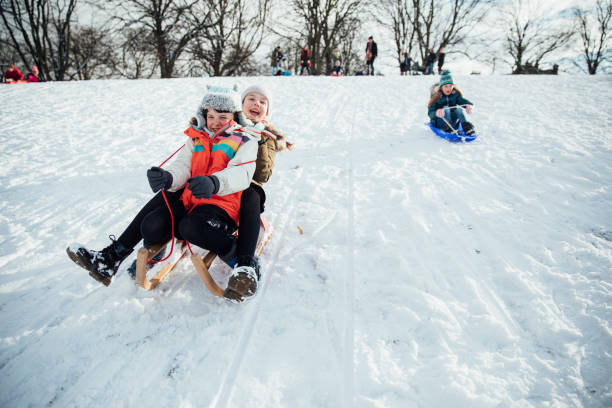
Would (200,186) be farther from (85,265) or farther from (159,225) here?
(85,265)

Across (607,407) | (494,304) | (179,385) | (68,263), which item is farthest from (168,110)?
(607,407)

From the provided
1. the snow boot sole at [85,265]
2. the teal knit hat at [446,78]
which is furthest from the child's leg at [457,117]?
the snow boot sole at [85,265]

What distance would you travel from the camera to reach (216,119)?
1.92 m

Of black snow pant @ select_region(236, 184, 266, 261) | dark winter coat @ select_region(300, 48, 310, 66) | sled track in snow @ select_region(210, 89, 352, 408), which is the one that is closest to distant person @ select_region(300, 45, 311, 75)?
dark winter coat @ select_region(300, 48, 310, 66)

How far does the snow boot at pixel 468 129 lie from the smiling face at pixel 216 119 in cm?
382

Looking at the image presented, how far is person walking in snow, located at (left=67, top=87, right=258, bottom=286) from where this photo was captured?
158 cm

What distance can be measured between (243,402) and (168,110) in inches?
260

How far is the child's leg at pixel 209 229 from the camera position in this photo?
158 cm

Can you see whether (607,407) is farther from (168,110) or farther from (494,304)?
(168,110)

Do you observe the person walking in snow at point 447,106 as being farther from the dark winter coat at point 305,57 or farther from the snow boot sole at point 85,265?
the dark winter coat at point 305,57

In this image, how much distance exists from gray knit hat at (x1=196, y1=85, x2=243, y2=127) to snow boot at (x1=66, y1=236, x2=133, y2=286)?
982 millimetres

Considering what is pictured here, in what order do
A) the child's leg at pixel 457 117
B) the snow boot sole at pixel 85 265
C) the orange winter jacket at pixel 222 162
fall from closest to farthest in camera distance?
1. the snow boot sole at pixel 85 265
2. the orange winter jacket at pixel 222 162
3. the child's leg at pixel 457 117

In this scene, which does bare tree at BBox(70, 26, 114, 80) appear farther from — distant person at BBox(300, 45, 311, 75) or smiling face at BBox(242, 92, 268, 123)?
smiling face at BBox(242, 92, 268, 123)

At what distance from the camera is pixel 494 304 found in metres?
1.66
